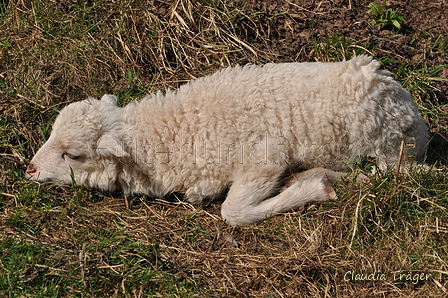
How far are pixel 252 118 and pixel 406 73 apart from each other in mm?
2431

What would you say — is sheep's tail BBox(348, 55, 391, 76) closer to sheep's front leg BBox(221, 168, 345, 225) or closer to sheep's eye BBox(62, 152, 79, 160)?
sheep's front leg BBox(221, 168, 345, 225)

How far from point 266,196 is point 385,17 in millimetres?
3144

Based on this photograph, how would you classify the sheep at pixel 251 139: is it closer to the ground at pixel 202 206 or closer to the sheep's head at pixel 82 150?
the sheep's head at pixel 82 150

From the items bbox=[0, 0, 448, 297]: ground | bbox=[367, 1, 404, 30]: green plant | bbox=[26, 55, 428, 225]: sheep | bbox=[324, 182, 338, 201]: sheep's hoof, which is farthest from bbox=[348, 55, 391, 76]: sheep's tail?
bbox=[367, 1, 404, 30]: green plant

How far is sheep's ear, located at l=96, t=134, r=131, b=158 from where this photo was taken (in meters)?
4.95

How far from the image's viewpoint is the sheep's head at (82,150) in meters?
5.08

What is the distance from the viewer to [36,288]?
414 cm

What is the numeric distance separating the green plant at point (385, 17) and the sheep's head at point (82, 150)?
3.64 metres

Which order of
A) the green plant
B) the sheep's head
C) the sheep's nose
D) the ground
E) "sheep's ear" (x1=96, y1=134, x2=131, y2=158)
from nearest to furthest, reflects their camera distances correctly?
the ground
"sheep's ear" (x1=96, y1=134, x2=131, y2=158)
the sheep's head
the sheep's nose
the green plant

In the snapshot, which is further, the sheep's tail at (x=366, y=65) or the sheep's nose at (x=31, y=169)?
the sheep's nose at (x=31, y=169)

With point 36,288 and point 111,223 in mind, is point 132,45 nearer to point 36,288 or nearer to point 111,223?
point 111,223

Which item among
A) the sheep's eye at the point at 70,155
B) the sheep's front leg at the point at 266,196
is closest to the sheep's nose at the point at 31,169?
the sheep's eye at the point at 70,155

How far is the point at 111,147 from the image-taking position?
498cm

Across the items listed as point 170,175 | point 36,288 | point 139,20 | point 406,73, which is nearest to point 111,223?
point 170,175
